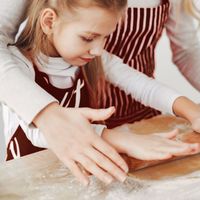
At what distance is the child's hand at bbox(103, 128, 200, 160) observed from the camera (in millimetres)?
704

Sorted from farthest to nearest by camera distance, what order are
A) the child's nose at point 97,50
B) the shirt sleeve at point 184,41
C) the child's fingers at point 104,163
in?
the shirt sleeve at point 184,41 < the child's nose at point 97,50 < the child's fingers at point 104,163

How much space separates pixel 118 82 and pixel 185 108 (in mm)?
126

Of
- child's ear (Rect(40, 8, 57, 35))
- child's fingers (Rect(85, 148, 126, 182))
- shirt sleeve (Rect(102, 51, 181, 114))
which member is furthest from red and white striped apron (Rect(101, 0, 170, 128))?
child's fingers (Rect(85, 148, 126, 182))

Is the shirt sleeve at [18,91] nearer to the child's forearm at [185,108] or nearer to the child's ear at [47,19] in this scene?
the child's ear at [47,19]

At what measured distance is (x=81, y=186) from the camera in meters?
0.68

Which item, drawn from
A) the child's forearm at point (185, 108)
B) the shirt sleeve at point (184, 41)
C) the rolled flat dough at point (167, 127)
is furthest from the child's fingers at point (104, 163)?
the shirt sleeve at point (184, 41)

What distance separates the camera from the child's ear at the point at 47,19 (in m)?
0.75

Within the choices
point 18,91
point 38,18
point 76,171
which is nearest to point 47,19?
A: point 38,18

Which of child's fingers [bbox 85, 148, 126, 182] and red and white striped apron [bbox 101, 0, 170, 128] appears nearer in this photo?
child's fingers [bbox 85, 148, 126, 182]

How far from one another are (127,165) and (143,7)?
1.00ft

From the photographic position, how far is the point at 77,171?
667 mm

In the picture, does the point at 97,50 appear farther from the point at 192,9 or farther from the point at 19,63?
the point at 192,9

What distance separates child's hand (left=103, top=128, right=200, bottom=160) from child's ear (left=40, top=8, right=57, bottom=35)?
180 mm

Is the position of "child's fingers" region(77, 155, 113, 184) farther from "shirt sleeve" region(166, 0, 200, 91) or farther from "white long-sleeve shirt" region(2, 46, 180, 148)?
"shirt sleeve" region(166, 0, 200, 91)
